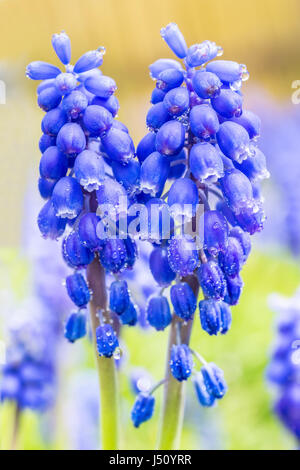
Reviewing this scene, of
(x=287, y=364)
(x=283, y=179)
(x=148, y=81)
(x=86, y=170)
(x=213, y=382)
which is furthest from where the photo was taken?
(x=283, y=179)

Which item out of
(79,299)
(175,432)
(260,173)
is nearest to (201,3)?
(260,173)

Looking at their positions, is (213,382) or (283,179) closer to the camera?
(213,382)

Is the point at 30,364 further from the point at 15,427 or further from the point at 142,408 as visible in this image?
the point at 142,408

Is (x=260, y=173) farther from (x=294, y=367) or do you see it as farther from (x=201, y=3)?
(x=201, y=3)

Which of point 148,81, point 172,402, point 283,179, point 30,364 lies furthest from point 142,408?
point 283,179

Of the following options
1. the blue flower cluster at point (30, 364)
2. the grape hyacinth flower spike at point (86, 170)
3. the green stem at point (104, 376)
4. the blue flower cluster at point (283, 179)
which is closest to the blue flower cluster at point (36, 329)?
the blue flower cluster at point (30, 364)

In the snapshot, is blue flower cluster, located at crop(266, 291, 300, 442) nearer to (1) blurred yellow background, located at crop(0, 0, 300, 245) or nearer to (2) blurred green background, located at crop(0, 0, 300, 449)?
(2) blurred green background, located at crop(0, 0, 300, 449)

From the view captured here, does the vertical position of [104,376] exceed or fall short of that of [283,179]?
it falls short
